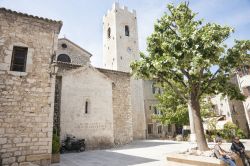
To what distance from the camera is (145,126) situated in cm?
2902

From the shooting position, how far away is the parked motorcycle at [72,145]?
13734 millimetres

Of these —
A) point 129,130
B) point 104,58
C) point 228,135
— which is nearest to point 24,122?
point 129,130

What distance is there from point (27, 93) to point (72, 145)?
6311mm

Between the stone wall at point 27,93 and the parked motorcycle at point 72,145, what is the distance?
5106mm

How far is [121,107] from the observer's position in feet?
62.8

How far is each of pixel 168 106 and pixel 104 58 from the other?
54.6 ft

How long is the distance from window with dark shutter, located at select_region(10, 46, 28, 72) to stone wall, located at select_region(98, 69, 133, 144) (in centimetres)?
955

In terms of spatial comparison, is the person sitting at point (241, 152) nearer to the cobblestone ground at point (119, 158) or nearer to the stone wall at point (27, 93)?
the cobblestone ground at point (119, 158)

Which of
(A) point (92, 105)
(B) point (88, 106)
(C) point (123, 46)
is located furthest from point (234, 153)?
(C) point (123, 46)

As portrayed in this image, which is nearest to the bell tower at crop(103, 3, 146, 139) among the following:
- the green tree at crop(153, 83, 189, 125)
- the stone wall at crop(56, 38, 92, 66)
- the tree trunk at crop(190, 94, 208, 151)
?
the green tree at crop(153, 83, 189, 125)

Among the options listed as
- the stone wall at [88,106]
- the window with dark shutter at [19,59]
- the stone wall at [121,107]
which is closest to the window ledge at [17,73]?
the window with dark shutter at [19,59]

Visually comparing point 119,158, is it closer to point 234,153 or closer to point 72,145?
point 72,145

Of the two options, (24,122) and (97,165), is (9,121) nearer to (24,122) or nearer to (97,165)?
(24,122)

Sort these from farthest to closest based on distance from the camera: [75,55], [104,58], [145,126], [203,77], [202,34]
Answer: [104,58]
[145,126]
[75,55]
[203,77]
[202,34]
